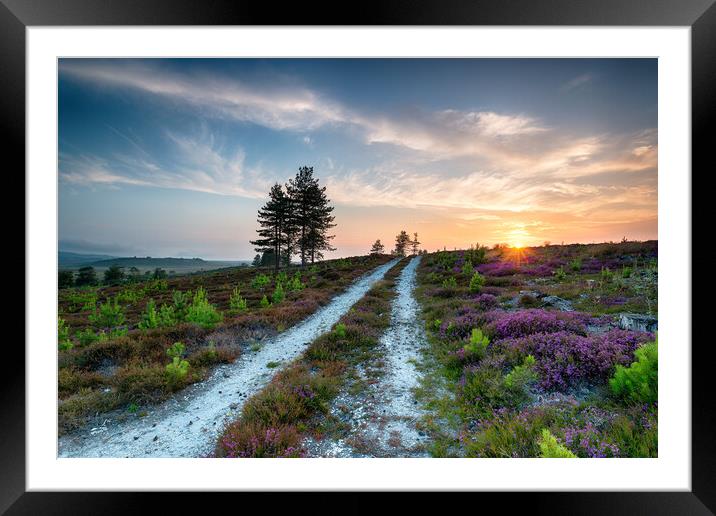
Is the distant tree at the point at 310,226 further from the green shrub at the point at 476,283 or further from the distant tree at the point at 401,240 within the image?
the green shrub at the point at 476,283

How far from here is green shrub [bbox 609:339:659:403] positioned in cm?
299

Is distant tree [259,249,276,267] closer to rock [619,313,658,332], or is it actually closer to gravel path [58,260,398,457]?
gravel path [58,260,398,457]

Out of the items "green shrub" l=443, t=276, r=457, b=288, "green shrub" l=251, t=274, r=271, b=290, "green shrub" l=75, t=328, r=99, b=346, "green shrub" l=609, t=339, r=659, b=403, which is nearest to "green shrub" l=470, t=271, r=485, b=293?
"green shrub" l=443, t=276, r=457, b=288

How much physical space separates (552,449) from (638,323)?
3508mm

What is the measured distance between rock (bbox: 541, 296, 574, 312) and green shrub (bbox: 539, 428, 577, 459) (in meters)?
4.61

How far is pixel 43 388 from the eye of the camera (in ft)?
8.90

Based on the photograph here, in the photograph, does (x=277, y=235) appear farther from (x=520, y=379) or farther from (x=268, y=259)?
(x=520, y=379)

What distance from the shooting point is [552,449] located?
2.63 m

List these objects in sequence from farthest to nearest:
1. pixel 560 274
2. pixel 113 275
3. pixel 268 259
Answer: pixel 268 259 < pixel 113 275 < pixel 560 274

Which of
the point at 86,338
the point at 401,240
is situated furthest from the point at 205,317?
the point at 401,240
